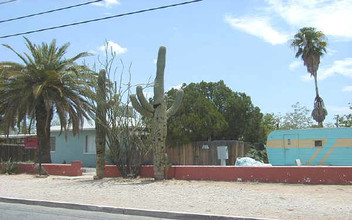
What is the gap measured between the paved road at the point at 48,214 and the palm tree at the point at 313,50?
77.9 ft

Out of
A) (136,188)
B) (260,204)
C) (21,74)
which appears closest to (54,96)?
(21,74)

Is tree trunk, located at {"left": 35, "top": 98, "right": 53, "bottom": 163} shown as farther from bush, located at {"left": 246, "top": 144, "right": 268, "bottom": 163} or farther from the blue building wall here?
bush, located at {"left": 246, "top": 144, "right": 268, "bottom": 163}

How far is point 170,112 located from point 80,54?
847cm

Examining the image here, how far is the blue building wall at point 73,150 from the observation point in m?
26.7

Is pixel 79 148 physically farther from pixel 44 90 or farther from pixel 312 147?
pixel 312 147

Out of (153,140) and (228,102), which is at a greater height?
(228,102)

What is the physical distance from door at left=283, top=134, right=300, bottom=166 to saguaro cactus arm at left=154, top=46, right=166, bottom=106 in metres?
6.90

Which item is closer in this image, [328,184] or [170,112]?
[328,184]

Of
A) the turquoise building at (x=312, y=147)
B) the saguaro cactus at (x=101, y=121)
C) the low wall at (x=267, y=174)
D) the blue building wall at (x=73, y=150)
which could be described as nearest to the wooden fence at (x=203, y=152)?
the turquoise building at (x=312, y=147)

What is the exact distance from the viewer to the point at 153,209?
30.7 feet

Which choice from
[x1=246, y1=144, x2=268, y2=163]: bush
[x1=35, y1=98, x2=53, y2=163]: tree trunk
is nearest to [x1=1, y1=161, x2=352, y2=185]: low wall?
[x1=35, y1=98, x2=53, y2=163]: tree trunk

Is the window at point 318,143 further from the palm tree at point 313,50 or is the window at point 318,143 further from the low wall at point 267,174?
the palm tree at point 313,50

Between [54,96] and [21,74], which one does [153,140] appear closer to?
[54,96]

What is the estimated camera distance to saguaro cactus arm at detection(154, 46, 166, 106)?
1526 cm
